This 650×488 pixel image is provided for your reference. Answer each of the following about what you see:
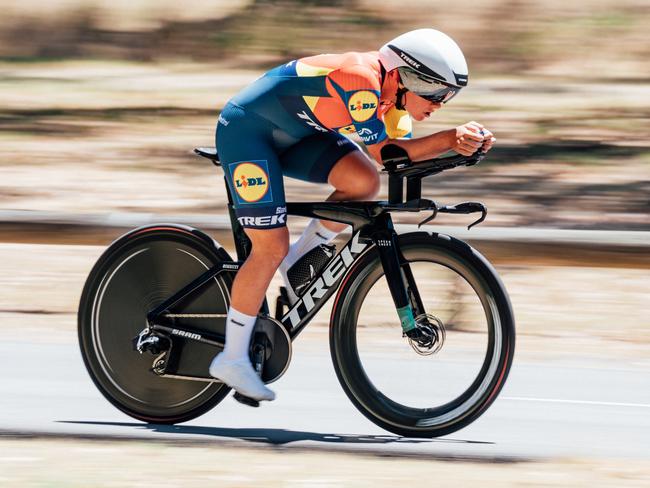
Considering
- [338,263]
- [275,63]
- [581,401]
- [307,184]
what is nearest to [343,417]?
[338,263]

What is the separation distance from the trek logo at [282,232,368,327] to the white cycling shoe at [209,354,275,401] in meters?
0.30

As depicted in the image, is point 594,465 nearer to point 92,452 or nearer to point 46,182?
point 92,452

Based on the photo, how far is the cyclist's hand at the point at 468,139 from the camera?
528 centimetres

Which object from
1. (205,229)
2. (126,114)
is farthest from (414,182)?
(126,114)

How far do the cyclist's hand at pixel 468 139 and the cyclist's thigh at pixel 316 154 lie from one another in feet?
2.19

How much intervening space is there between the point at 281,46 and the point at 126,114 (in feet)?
10.3

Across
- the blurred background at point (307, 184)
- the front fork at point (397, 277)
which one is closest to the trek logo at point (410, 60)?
the front fork at point (397, 277)

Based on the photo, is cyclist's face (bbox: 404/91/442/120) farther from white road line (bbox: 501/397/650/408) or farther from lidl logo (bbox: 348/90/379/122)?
white road line (bbox: 501/397/650/408)

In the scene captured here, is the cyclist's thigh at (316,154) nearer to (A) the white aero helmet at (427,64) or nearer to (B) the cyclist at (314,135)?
(B) the cyclist at (314,135)

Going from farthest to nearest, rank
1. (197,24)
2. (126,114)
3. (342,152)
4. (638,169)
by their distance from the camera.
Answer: (197,24)
(126,114)
(638,169)
(342,152)

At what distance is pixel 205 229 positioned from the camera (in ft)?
25.7

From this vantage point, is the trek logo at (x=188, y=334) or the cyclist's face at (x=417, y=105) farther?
the trek logo at (x=188, y=334)

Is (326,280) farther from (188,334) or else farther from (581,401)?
(581,401)

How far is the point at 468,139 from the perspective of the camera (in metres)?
5.28
